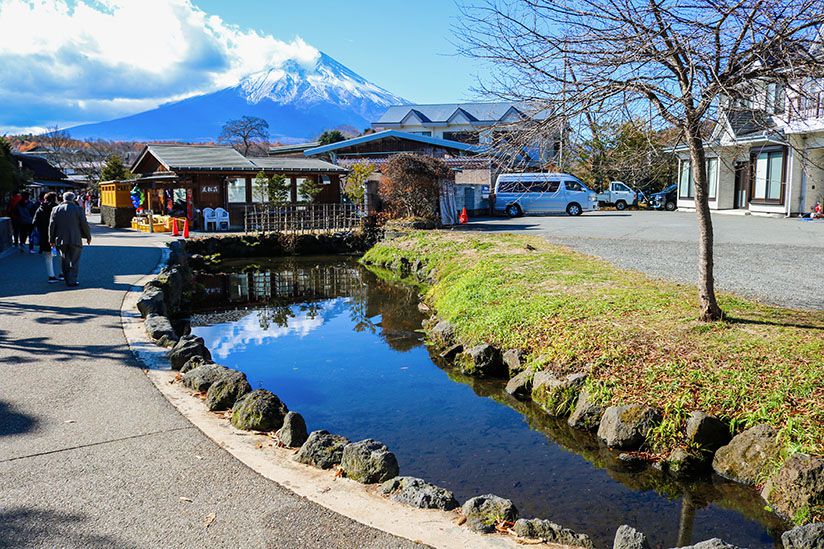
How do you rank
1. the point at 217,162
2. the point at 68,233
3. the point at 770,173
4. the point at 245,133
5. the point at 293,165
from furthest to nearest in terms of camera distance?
the point at 245,133, the point at 293,165, the point at 770,173, the point at 217,162, the point at 68,233

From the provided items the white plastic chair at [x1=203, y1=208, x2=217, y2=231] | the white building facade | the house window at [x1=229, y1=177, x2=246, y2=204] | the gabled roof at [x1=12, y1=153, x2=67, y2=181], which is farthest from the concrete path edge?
the gabled roof at [x1=12, y1=153, x2=67, y2=181]

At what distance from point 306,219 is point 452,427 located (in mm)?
18602

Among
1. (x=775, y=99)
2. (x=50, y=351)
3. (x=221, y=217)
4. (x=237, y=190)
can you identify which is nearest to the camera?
(x=775, y=99)

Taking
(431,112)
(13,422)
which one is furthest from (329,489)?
(431,112)

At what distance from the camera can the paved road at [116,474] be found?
372cm

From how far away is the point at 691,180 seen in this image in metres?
35.9

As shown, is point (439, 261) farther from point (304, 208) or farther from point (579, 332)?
point (304, 208)

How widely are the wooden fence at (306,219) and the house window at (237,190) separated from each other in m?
1.89

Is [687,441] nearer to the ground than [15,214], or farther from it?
nearer to the ground

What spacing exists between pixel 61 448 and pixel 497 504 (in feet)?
10.0

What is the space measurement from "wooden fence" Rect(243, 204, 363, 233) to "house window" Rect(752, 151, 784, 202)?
16027 millimetres

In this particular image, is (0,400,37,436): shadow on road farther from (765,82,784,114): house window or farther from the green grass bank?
(765,82,784,114): house window

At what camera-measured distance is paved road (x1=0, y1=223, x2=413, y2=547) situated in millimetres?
3721

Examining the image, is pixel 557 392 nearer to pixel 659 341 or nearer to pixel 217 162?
pixel 659 341
